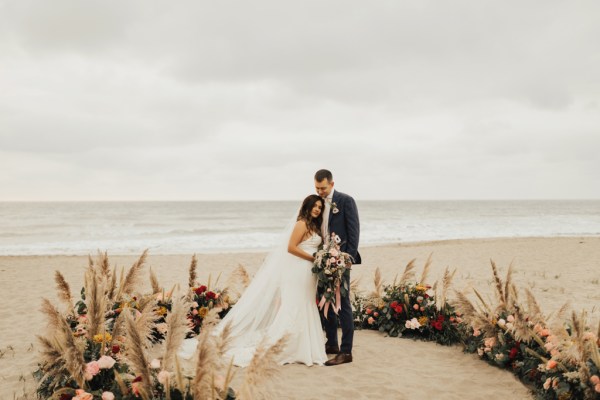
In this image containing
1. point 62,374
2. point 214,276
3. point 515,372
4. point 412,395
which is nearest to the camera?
point 62,374

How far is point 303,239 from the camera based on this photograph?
5672 mm

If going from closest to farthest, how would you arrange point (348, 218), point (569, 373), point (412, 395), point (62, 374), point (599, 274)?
1. point (569, 373)
2. point (62, 374)
3. point (412, 395)
4. point (348, 218)
5. point (599, 274)

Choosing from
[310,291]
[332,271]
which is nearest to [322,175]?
[332,271]

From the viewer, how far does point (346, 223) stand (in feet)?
18.3

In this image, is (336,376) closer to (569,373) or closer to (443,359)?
(443,359)

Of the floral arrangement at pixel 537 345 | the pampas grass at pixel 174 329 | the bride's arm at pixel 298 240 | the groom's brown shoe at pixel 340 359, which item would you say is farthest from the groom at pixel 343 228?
the pampas grass at pixel 174 329

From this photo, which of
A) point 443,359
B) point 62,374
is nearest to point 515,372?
point 443,359

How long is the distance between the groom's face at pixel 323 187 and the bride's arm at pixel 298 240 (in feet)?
1.53

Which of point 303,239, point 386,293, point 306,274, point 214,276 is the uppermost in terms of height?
point 303,239

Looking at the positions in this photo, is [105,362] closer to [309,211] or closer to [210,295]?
[309,211]

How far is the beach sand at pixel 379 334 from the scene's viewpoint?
15.4 ft

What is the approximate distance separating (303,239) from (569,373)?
3.23 metres

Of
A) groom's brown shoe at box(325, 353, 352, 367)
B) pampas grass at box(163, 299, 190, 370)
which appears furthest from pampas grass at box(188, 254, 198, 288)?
pampas grass at box(163, 299, 190, 370)

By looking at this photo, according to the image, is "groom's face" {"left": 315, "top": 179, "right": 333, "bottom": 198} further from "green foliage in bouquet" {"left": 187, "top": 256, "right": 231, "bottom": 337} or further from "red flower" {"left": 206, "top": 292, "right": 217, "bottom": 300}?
"red flower" {"left": 206, "top": 292, "right": 217, "bottom": 300}
